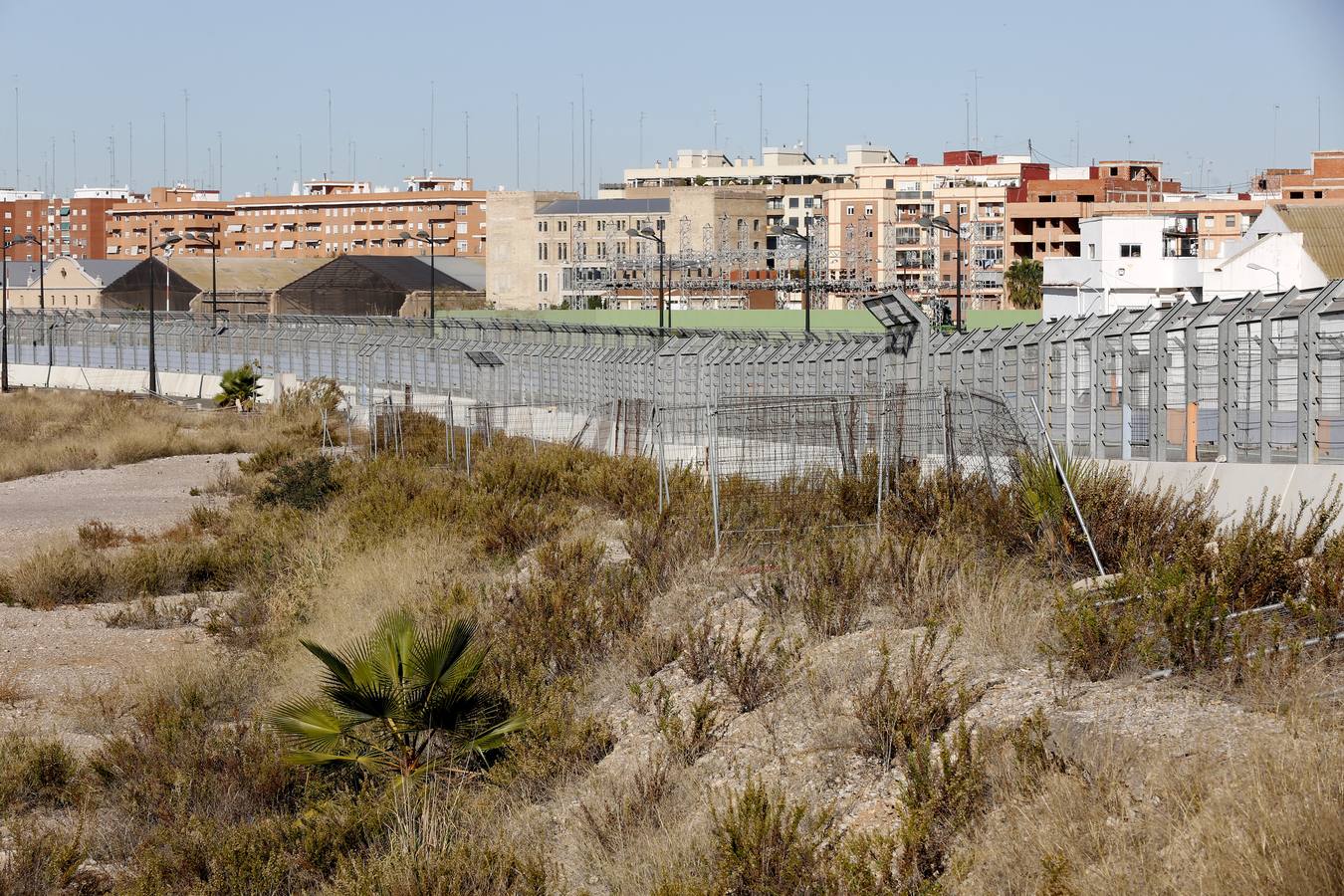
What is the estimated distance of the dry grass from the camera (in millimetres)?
34250

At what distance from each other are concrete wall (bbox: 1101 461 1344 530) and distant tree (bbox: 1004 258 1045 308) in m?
83.0

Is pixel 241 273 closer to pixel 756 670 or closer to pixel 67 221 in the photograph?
pixel 756 670

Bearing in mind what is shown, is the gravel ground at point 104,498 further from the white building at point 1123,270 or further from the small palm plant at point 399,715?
the white building at point 1123,270

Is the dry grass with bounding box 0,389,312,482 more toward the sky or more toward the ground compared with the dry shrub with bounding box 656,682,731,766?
more toward the sky

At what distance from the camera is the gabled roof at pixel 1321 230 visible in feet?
150

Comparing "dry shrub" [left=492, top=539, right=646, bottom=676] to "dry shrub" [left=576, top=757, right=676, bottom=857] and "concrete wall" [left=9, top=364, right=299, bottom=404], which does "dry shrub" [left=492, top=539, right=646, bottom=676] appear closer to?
"dry shrub" [left=576, top=757, right=676, bottom=857]

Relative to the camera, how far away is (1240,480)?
13531mm

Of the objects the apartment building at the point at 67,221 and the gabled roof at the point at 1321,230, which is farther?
the apartment building at the point at 67,221

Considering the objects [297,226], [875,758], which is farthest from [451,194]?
[875,758]

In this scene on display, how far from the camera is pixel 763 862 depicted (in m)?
6.48

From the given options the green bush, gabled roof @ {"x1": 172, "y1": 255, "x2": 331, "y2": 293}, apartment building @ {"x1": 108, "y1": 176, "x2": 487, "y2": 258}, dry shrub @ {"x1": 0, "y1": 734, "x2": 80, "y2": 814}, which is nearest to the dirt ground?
dry shrub @ {"x1": 0, "y1": 734, "x2": 80, "y2": 814}

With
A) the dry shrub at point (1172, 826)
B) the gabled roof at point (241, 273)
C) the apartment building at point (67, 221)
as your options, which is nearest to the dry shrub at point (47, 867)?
the dry shrub at point (1172, 826)

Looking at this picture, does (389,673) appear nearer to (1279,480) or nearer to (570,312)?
(1279,480)

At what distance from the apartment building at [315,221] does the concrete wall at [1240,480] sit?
148434mm
